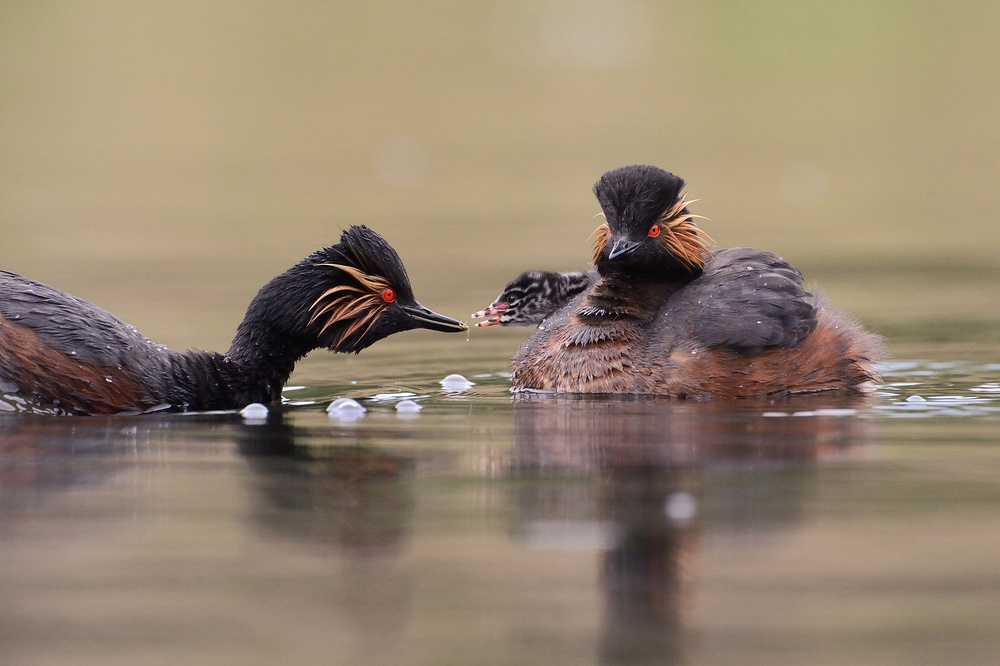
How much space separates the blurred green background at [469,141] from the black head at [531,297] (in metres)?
0.70

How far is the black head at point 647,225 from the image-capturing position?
915cm

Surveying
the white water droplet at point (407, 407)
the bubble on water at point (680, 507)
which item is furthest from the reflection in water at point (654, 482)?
the white water droplet at point (407, 407)

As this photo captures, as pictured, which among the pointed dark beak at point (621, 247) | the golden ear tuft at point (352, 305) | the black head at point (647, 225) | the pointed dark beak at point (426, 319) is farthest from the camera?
the black head at point (647, 225)

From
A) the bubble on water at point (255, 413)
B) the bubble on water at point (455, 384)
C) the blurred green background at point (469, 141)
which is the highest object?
the blurred green background at point (469, 141)

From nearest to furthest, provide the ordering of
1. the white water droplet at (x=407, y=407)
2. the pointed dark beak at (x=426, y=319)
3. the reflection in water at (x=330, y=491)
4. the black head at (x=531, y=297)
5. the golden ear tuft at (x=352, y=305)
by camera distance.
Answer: the reflection in water at (x=330, y=491) < the white water droplet at (x=407, y=407) < the golden ear tuft at (x=352, y=305) < the pointed dark beak at (x=426, y=319) < the black head at (x=531, y=297)

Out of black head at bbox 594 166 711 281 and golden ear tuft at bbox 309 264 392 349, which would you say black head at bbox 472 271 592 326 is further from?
golden ear tuft at bbox 309 264 392 349

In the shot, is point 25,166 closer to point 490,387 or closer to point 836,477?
point 490,387

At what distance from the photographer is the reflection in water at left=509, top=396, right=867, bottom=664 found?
472 centimetres

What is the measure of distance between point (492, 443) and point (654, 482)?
4.08 feet

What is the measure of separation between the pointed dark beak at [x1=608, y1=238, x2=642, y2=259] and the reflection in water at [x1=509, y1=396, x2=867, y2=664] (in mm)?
1002

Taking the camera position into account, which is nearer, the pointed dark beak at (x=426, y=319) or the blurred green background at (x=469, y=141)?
the pointed dark beak at (x=426, y=319)

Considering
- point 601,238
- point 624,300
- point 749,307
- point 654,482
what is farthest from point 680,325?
point 654,482

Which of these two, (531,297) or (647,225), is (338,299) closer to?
(647,225)

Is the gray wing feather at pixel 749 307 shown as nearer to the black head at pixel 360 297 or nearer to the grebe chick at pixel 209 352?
the grebe chick at pixel 209 352
